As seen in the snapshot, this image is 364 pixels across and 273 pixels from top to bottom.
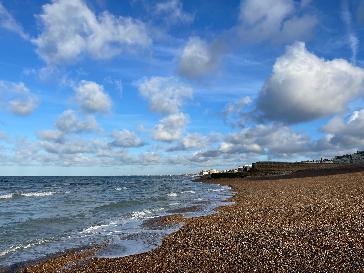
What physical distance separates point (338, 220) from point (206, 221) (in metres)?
6.62

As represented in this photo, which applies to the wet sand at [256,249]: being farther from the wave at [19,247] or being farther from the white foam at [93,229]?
the white foam at [93,229]

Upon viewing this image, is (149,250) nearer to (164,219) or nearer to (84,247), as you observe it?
(84,247)

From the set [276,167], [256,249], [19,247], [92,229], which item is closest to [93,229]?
[92,229]

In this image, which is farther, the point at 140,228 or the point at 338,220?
the point at 140,228

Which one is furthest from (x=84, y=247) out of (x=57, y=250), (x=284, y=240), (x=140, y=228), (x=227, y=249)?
(x=284, y=240)

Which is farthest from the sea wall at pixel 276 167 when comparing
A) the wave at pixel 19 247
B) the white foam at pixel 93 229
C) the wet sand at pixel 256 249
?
the wave at pixel 19 247

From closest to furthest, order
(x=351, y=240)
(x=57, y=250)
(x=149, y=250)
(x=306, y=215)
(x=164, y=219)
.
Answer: (x=351, y=240), (x=149, y=250), (x=57, y=250), (x=306, y=215), (x=164, y=219)

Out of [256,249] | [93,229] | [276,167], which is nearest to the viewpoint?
[256,249]

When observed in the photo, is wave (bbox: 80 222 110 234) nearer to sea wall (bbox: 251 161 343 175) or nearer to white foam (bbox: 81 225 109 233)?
white foam (bbox: 81 225 109 233)

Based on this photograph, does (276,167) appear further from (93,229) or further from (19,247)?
(19,247)

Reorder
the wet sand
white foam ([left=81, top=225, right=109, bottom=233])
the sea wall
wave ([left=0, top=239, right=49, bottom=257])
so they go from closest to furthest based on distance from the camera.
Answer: the wet sand
wave ([left=0, top=239, right=49, bottom=257])
white foam ([left=81, top=225, right=109, bottom=233])
the sea wall

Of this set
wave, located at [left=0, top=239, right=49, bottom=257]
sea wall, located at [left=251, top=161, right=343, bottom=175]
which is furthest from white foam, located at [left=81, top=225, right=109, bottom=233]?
sea wall, located at [left=251, top=161, right=343, bottom=175]

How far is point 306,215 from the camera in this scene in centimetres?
2025

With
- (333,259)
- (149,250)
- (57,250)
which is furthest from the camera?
(57,250)
